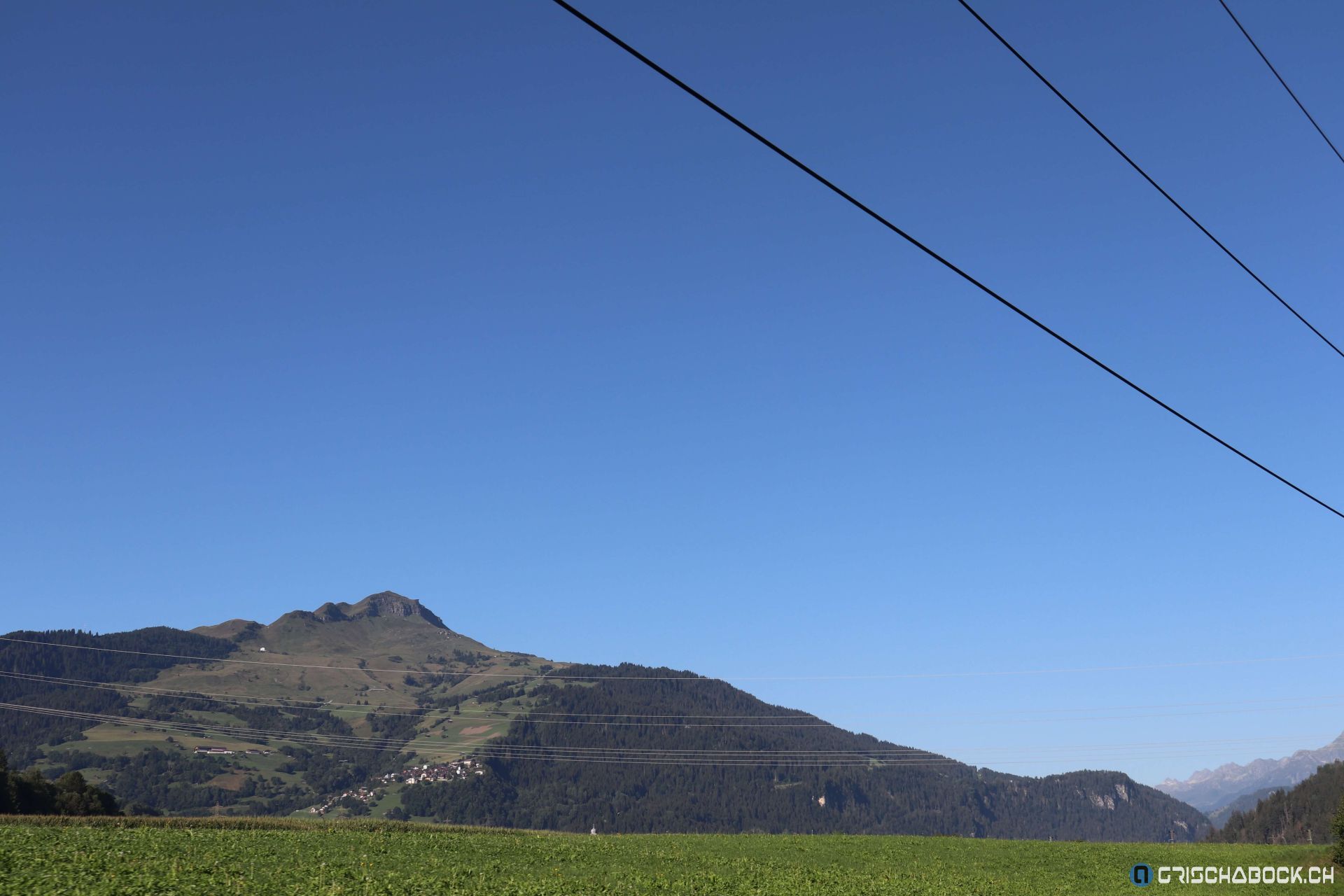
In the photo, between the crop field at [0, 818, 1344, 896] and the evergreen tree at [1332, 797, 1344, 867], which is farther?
the evergreen tree at [1332, 797, 1344, 867]

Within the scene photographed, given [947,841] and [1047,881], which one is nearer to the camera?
[1047,881]

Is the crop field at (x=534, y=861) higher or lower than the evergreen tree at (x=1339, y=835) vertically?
lower

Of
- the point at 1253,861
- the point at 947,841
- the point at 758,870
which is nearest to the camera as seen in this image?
the point at 758,870

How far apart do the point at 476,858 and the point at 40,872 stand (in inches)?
963

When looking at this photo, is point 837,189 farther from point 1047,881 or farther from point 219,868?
point 1047,881

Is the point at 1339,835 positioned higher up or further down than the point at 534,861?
higher up

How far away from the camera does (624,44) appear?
706 inches

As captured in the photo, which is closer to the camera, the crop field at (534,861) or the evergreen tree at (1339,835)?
the crop field at (534,861)

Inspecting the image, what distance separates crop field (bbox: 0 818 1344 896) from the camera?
38906 millimetres

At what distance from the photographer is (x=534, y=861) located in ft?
191

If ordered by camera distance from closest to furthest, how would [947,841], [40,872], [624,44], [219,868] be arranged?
[624,44]
[40,872]
[219,868]
[947,841]

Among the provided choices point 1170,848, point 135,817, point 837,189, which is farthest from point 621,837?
point 837,189

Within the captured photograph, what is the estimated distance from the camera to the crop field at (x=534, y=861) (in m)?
38.9

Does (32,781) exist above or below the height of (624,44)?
below
